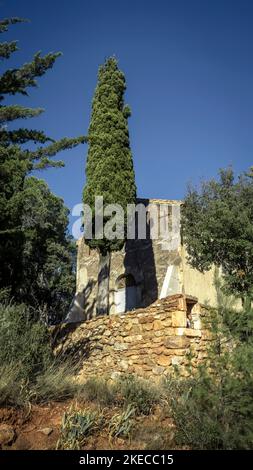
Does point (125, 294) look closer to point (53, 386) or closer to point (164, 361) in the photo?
point (164, 361)

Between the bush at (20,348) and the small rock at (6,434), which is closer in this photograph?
the small rock at (6,434)

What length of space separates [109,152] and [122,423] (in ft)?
36.9

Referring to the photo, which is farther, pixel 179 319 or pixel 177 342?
pixel 179 319

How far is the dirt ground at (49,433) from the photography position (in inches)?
198

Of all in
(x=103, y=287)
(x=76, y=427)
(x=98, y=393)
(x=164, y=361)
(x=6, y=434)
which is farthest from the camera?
(x=103, y=287)

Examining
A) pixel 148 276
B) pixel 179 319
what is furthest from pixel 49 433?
pixel 148 276

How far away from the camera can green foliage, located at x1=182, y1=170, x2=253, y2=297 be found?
14352 millimetres

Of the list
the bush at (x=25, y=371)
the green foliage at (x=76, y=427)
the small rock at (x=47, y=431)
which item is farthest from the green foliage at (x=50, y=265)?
the small rock at (x=47, y=431)

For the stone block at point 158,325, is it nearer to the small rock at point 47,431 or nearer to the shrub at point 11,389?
the shrub at point 11,389

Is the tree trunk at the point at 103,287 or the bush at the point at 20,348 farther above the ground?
the tree trunk at the point at 103,287

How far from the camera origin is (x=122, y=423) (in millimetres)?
5664

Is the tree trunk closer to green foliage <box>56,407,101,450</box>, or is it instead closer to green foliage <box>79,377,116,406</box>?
green foliage <box>79,377,116,406</box>

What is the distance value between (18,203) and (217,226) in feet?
27.2

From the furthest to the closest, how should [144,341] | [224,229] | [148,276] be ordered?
[148,276] → [224,229] → [144,341]
